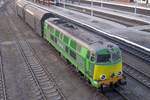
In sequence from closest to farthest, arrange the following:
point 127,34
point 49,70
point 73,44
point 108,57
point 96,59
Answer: point 96,59, point 108,57, point 73,44, point 49,70, point 127,34

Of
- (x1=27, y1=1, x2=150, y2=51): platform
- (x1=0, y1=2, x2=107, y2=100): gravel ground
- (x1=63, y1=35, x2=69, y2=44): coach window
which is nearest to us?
(x1=0, y1=2, x2=107, y2=100): gravel ground

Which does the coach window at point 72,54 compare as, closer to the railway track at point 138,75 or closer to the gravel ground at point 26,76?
the gravel ground at point 26,76

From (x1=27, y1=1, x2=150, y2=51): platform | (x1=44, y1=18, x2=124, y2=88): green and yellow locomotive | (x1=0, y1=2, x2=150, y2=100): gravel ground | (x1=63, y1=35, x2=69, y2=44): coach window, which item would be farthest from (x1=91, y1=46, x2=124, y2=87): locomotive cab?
(x1=27, y1=1, x2=150, y2=51): platform

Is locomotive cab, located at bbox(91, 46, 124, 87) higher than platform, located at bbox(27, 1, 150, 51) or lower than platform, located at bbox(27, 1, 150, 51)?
higher

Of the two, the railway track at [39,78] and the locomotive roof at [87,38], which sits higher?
the locomotive roof at [87,38]

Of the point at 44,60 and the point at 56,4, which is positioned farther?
the point at 56,4

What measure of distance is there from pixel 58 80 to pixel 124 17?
28335mm

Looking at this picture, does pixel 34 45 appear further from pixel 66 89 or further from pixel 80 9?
pixel 80 9

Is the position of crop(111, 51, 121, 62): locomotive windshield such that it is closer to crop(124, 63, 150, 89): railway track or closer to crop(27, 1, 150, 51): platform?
crop(124, 63, 150, 89): railway track

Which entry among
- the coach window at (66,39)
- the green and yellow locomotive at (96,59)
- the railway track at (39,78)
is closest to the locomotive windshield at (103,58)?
the green and yellow locomotive at (96,59)

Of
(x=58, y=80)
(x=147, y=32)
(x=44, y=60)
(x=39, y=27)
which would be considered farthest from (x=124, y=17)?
(x=58, y=80)

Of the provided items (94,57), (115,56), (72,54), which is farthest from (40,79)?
(115,56)

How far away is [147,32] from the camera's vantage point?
35719 mm

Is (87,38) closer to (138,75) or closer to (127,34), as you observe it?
(138,75)
